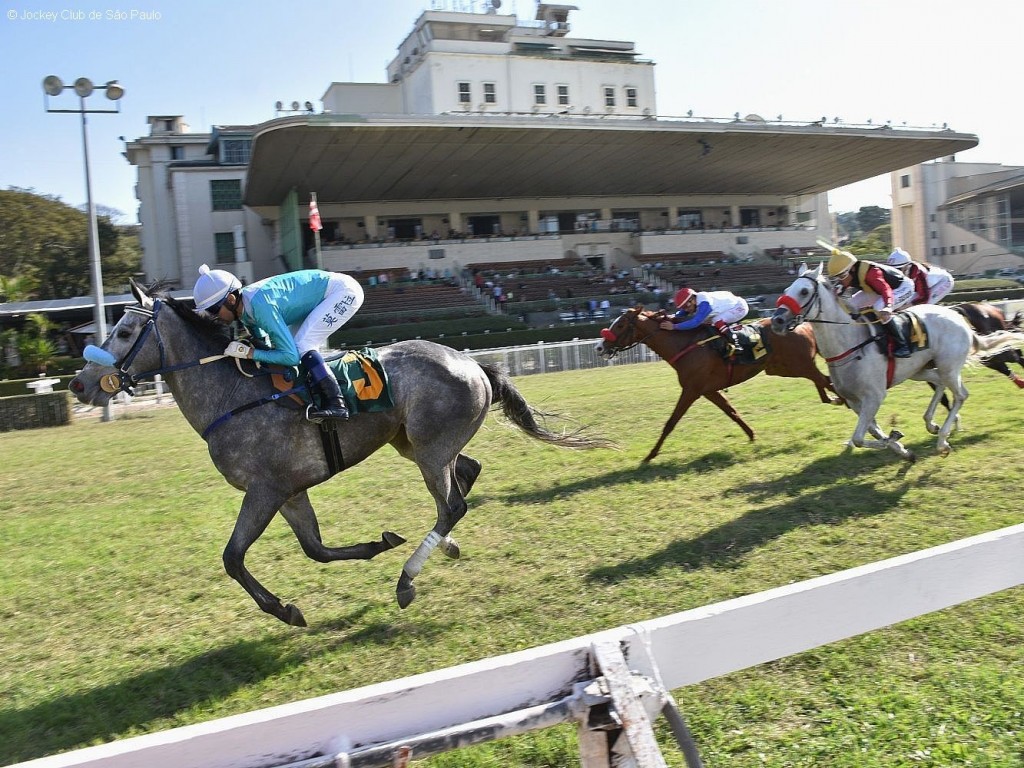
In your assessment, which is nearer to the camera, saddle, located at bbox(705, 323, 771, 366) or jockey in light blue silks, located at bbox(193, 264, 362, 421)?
jockey in light blue silks, located at bbox(193, 264, 362, 421)

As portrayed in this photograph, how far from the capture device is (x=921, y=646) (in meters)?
3.79

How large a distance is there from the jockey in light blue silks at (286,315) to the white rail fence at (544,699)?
290cm

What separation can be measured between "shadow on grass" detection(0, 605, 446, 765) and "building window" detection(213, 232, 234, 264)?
40755mm

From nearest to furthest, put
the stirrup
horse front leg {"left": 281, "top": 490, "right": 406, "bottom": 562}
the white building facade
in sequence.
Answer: the stirrup
horse front leg {"left": 281, "top": 490, "right": 406, "bottom": 562}
the white building facade

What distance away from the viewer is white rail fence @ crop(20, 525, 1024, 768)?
183cm

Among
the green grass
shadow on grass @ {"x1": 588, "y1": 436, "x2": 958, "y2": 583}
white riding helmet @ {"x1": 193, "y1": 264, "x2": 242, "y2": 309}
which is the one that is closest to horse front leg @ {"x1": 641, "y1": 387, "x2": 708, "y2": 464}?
the green grass

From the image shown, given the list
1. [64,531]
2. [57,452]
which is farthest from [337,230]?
[64,531]

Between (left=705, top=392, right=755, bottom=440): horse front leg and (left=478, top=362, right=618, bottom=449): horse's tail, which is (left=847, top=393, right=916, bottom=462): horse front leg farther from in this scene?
(left=478, top=362, right=618, bottom=449): horse's tail

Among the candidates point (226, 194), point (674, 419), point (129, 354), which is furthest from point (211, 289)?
point (226, 194)

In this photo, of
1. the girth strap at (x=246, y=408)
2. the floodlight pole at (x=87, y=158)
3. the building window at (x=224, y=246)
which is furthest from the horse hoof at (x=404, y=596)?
the building window at (x=224, y=246)

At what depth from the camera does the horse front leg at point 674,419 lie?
28.2 ft

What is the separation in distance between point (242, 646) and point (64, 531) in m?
3.89

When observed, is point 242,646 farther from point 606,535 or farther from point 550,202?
point 550,202

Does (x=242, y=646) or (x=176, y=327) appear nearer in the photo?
(x=242, y=646)
